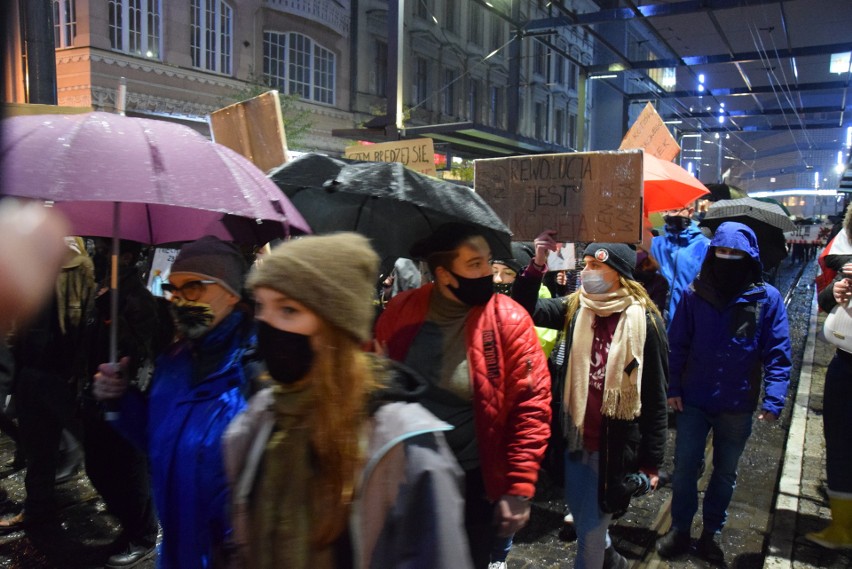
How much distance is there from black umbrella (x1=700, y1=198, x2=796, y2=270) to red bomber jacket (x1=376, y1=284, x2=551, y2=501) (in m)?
5.69

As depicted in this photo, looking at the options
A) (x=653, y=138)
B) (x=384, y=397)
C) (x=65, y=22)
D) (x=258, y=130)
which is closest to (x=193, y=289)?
(x=384, y=397)

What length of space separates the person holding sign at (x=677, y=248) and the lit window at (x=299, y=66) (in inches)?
596

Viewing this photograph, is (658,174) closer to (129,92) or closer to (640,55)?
(129,92)

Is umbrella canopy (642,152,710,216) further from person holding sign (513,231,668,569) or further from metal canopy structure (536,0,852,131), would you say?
metal canopy structure (536,0,852,131)

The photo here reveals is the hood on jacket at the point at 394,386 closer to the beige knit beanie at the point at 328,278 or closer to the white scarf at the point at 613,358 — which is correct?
the beige knit beanie at the point at 328,278

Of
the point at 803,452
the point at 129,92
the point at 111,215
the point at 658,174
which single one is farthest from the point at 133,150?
the point at 129,92

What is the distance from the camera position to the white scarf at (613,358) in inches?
129

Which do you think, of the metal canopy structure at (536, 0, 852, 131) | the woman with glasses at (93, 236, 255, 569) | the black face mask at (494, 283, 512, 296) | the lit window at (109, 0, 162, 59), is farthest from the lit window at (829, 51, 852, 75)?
the woman with glasses at (93, 236, 255, 569)

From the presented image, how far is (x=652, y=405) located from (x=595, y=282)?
694 millimetres

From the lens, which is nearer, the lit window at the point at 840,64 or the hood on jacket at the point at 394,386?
the hood on jacket at the point at 394,386

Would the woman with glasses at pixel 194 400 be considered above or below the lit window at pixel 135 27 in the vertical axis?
below

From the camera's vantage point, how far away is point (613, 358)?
334 cm

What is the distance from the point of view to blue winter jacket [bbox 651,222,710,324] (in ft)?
20.3

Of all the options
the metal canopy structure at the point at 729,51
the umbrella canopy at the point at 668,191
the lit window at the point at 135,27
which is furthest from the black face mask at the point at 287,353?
the lit window at the point at 135,27
